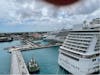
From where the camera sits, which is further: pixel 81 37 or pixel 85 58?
pixel 81 37

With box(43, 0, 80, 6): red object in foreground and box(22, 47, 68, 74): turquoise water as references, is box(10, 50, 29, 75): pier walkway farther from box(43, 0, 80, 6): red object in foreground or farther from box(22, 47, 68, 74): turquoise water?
box(43, 0, 80, 6): red object in foreground

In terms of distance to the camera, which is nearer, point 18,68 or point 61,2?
point 61,2

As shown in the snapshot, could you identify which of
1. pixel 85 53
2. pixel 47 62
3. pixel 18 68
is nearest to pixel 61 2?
pixel 85 53

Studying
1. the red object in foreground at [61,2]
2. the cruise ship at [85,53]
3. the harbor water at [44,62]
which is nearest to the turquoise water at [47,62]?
the harbor water at [44,62]

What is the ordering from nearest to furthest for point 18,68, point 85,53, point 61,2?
point 61,2
point 85,53
point 18,68

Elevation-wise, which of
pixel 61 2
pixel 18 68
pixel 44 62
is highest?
pixel 61 2

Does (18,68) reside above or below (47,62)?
above

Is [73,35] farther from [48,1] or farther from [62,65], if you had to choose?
Result: [48,1]

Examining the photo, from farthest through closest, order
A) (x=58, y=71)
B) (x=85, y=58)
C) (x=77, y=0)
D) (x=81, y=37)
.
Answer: (x=58, y=71), (x=81, y=37), (x=85, y=58), (x=77, y=0)

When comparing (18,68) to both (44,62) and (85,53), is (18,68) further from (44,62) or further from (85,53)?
(85,53)

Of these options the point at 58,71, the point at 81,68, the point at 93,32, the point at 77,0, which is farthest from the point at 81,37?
the point at 77,0

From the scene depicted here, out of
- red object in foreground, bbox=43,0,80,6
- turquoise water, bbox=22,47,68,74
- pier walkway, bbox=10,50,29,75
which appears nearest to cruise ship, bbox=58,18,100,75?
turquoise water, bbox=22,47,68,74
